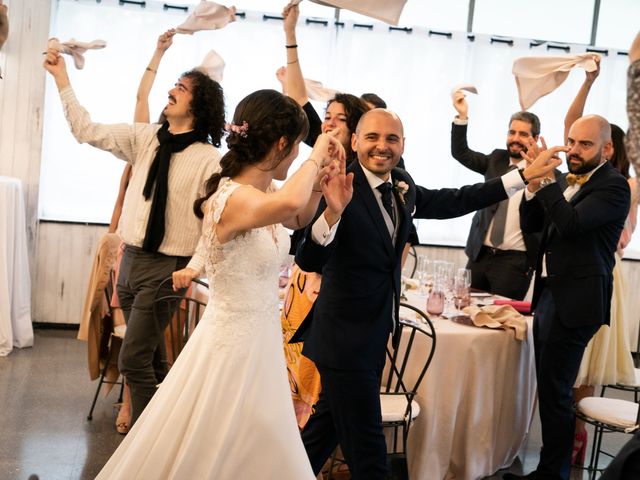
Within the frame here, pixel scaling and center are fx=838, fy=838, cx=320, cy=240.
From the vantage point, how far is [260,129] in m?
2.72

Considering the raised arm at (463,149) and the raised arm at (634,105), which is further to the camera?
the raised arm at (463,149)

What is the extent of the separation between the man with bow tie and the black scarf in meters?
1.72

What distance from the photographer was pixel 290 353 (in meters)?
3.83

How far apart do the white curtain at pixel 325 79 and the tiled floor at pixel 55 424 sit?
1.57m

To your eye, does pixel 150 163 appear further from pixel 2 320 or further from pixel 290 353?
pixel 2 320

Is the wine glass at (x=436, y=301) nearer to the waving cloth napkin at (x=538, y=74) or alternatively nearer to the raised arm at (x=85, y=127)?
the waving cloth napkin at (x=538, y=74)

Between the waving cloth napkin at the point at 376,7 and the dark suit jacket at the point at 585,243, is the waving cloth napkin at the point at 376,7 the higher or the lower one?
the higher one

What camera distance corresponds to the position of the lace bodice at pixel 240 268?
2.67 metres

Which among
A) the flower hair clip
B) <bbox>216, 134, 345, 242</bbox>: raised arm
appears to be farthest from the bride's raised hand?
the flower hair clip

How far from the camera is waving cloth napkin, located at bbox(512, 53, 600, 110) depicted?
4.51 metres

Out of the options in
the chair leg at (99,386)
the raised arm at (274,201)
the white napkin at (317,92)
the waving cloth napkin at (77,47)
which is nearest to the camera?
the raised arm at (274,201)

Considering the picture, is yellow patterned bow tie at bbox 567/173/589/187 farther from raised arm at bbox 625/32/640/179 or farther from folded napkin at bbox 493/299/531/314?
raised arm at bbox 625/32/640/179

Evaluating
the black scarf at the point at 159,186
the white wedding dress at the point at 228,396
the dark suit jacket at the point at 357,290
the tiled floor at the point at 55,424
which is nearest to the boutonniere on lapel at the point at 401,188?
the dark suit jacket at the point at 357,290

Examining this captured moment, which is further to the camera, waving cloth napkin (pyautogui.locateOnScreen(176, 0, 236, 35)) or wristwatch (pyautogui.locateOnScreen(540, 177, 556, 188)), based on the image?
waving cloth napkin (pyautogui.locateOnScreen(176, 0, 236, 35))
